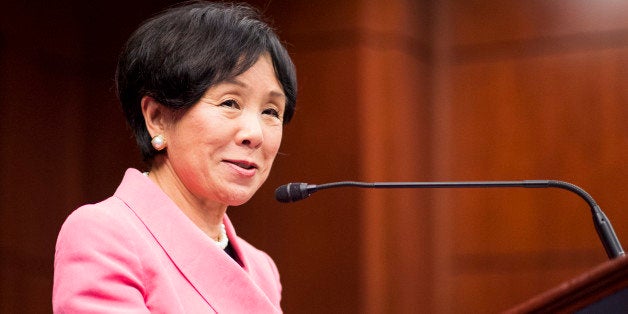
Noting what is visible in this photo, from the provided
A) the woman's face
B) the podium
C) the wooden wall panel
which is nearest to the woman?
the woman's face

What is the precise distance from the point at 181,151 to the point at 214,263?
17 centimetres

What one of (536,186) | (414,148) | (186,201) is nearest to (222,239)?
(186,201)

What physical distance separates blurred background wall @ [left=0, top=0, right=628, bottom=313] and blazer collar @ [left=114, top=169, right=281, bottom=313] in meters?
1.26

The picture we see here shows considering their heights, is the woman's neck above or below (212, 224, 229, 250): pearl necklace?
above

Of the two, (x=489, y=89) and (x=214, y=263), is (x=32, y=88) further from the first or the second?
(x=214, y=263)

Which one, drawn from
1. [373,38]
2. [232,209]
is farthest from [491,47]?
[232,209]

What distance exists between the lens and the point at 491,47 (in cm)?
281

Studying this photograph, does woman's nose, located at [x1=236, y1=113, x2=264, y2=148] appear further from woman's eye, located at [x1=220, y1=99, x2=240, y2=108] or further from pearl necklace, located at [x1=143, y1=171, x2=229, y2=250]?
pearl necklace, located at [x1=143, y1=171, x2=229, y2=250]

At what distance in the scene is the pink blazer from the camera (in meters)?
1.26

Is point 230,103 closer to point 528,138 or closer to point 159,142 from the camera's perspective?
point 159,142

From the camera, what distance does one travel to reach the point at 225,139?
4.74 feet

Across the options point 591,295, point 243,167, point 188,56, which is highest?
point 188,56

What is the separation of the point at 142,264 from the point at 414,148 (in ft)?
5.10

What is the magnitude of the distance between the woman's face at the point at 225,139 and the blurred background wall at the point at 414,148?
4.11 feet
